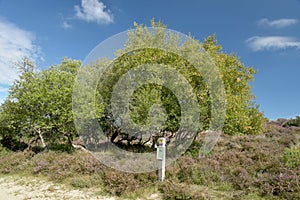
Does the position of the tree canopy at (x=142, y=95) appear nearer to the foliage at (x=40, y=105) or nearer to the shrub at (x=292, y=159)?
the foliage at (x=40, y=105)

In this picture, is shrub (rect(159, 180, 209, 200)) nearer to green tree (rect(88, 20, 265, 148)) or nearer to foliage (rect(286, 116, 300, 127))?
green tree (rect(88, 20, 265, 148))

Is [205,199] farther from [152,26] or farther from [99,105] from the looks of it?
[152,26]

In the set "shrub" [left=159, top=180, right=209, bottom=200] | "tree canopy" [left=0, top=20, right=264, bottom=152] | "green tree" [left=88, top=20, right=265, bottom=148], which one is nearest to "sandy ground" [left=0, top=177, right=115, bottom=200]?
"shrub" [left=159, top=180, right=209, bottom=200]

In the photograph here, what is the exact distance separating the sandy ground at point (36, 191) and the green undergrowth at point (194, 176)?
374 mm

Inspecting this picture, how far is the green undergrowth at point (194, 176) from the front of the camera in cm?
596

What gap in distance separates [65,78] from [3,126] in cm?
557

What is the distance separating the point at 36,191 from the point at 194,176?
18.1ft

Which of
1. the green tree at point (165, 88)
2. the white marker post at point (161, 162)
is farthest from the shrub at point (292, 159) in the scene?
the white marker post at point (161, 162)

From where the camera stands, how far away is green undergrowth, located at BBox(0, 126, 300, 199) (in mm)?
5957

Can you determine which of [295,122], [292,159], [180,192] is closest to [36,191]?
[180,192]

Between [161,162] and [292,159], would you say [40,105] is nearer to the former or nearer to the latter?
[161,162]

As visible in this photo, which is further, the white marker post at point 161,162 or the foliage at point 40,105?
the foliage at point 40,105

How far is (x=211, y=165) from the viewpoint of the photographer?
26.4 ft

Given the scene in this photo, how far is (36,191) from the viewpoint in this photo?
705 cm
